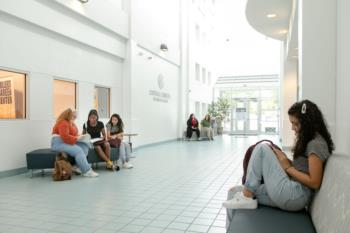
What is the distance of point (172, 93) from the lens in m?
15.1

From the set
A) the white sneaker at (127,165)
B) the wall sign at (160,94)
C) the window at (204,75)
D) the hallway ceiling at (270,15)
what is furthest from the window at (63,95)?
the window at (204,75)

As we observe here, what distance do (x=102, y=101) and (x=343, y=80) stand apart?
7.55m

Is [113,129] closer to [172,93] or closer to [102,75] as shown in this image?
[102,75]

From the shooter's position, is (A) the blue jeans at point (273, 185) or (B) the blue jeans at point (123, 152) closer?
(A) the blue jeans at point (273, 185)

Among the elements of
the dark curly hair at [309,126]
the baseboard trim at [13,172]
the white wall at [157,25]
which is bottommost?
the baseboard trim at [13,172]

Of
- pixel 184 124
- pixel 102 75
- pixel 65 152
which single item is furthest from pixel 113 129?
pixel 184 124

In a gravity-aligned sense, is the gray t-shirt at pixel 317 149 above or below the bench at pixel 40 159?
above

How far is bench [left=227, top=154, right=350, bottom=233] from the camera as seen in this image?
156 cm

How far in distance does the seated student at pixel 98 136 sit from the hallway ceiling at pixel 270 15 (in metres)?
4.09

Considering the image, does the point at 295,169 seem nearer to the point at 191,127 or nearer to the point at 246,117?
the point at 191,127

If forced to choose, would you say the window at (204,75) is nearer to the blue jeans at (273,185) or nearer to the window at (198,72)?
the window at (198,72)

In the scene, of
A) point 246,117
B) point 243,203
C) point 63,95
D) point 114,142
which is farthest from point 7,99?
point 246,117

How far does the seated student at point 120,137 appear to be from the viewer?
7.43 metres

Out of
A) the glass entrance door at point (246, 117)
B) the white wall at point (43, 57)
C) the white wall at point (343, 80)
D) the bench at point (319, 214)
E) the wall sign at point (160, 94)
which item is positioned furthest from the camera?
the glass entrance door at point (246, 117)
